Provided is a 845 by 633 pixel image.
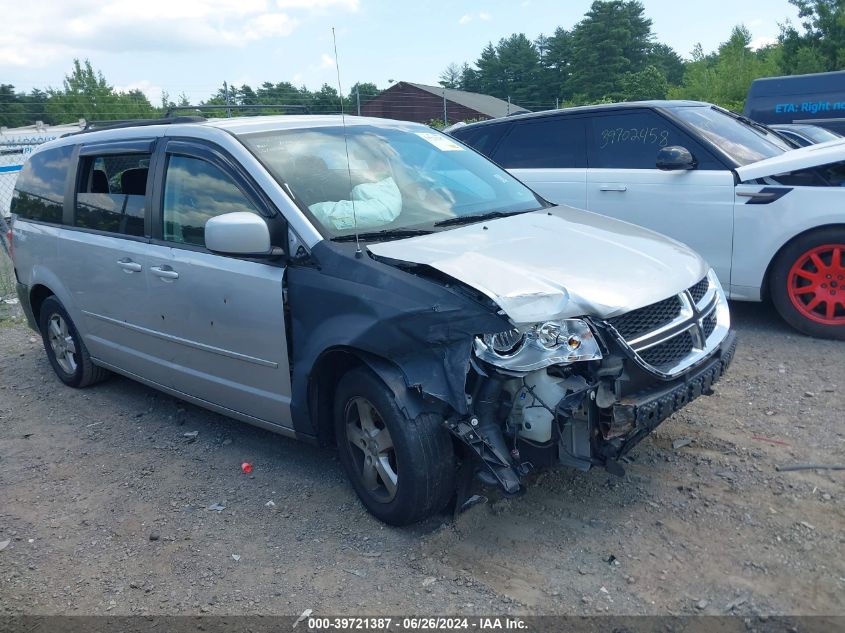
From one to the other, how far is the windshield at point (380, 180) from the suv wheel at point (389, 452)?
821 mm

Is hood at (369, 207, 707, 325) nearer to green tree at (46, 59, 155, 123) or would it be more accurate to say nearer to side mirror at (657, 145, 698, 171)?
side mirror at (657, 145, 698, 171)

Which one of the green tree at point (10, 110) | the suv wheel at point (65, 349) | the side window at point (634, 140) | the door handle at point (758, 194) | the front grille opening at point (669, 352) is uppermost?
the green tree at point (10, 110)

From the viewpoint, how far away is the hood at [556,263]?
119 inches

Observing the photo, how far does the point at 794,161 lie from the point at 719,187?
0.56 metres

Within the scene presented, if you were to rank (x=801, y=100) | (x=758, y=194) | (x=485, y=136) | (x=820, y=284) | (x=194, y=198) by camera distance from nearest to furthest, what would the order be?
1. (x=194, y=198)
2. (x=820, y=284)
3. (x=758, y=194)
4. (x=485, y=136)
5. (x=801, y=100)

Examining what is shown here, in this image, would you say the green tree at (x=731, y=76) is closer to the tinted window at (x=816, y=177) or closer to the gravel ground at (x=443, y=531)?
the tinted window at (x=816, y=177)

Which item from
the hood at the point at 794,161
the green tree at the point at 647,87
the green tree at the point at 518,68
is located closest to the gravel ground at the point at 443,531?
the hood at the point at 794,161

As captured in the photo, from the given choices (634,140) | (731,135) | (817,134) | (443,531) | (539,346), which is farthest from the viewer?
(817,134)

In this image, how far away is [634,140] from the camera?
6.62 meters

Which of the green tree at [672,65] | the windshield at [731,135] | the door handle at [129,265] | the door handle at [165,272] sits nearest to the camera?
the door handle at [165,272]

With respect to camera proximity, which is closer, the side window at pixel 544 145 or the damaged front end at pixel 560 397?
the damaged front end at pixel 560 397

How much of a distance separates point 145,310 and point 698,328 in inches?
125

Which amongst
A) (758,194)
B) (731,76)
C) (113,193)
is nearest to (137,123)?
(113,193)

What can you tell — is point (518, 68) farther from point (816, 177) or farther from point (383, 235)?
point (383, 235)
